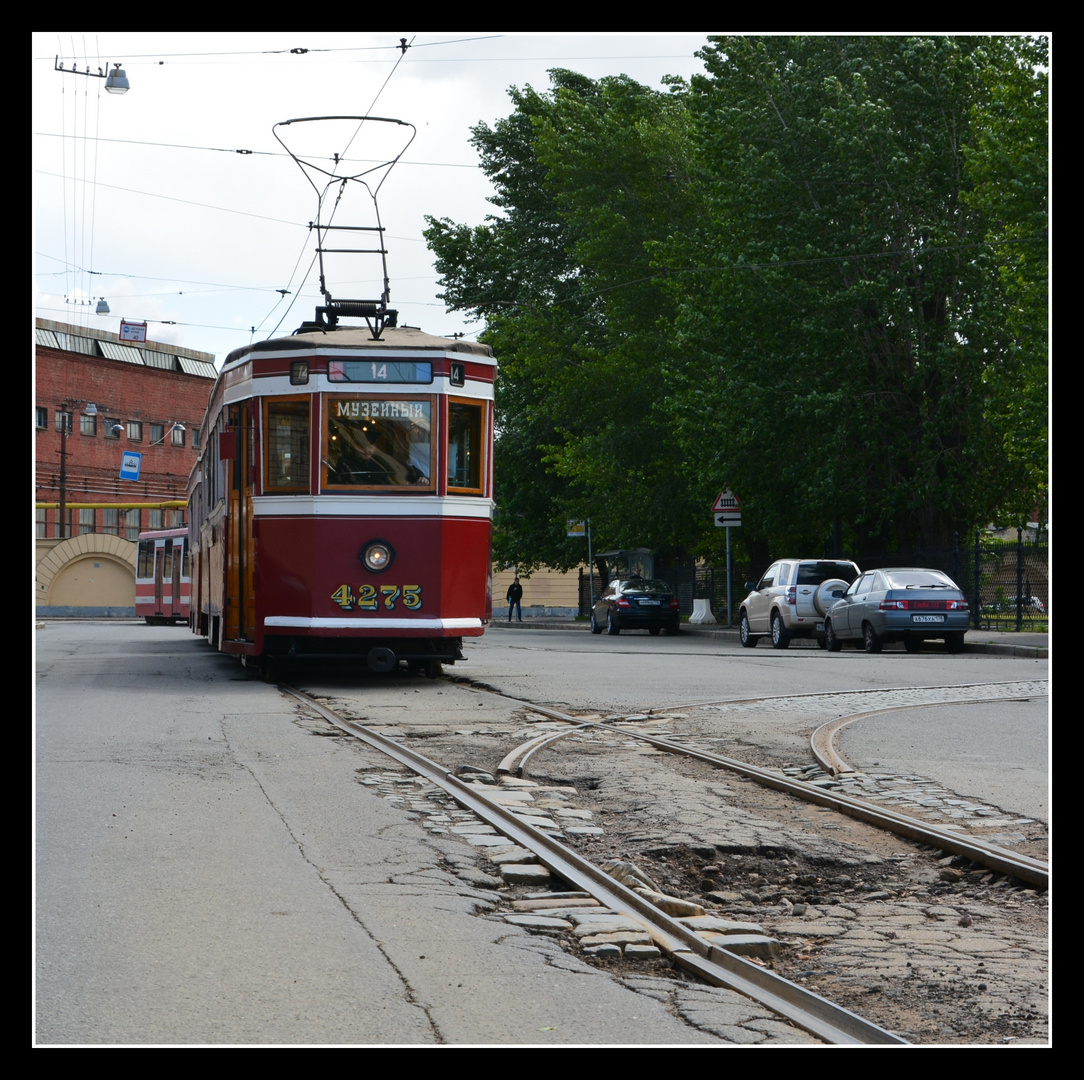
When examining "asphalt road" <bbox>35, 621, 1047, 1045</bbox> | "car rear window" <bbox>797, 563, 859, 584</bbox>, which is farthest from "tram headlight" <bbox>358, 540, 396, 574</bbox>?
"car rear window" <bbox>797, 563, 859, 584</bbox>

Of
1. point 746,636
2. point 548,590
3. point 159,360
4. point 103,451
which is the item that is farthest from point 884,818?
point 159,360

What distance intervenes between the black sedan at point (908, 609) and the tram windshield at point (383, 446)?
11241 mm

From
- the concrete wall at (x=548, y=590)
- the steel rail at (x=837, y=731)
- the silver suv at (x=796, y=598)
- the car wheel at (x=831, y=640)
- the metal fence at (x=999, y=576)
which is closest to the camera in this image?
the steel rail at (x=837, y=731)

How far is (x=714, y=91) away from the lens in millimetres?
34094

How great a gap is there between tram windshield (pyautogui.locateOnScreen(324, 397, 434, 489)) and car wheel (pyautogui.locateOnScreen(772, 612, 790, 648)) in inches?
542

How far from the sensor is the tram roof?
51.4ft

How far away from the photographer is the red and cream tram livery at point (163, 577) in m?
41.8

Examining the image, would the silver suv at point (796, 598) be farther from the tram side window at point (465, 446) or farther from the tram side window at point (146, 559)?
the tram side window at point (146, 559)

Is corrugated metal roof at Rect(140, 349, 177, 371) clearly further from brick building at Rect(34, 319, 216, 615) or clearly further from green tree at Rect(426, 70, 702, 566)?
green tree at Rect(426, 70, 702, 566)

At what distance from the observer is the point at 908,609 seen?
24453 millimetres

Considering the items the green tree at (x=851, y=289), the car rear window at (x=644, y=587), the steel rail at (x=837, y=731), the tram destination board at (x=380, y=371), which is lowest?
the steel rail at (x=837, y=731)

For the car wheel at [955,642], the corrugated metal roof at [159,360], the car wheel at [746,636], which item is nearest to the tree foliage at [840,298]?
the car wheel at [746,636]

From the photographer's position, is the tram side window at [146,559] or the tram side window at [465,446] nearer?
the tram side window at [465,446]

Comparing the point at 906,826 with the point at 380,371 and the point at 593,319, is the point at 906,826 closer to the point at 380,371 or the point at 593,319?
the point at 380,371
